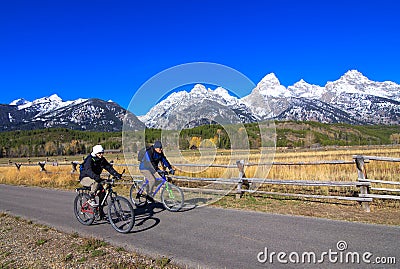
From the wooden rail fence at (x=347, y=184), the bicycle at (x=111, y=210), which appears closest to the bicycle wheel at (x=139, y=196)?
the bicycle at (x=111, y=210)

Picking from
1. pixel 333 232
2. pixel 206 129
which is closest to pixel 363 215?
pixel 333 232

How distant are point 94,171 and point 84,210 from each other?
1134 mm

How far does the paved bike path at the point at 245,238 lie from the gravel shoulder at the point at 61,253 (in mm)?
314

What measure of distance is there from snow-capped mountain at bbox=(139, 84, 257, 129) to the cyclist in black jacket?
278 cm

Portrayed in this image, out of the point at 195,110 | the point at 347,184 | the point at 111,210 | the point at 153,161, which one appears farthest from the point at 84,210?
the point at 347,184

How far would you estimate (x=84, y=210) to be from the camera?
26.1 feet

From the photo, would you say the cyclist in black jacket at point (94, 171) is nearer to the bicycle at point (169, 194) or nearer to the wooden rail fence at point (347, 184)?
the bicycle at point (169, 194)

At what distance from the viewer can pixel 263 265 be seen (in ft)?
16.3

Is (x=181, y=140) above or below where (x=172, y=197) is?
above

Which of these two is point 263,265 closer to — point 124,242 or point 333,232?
point 333,232

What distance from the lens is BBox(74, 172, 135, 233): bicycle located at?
7055 mm

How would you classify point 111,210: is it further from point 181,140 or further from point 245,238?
point 181,140

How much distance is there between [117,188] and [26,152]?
139875 mm

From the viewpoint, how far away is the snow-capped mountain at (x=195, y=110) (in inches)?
400
